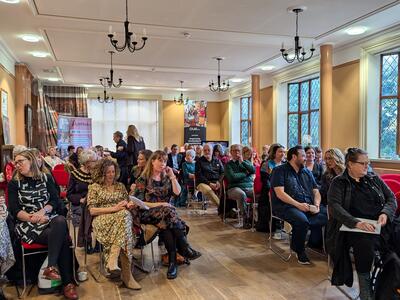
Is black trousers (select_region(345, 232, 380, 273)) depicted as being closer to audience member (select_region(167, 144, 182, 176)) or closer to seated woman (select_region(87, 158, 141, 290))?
seated woman (select_region(87, 158, 141, 290))

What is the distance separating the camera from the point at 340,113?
7.11m

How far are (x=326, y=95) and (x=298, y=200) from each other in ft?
11.3

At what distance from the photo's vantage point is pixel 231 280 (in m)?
3.45

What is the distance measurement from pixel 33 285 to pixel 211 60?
6.02 m

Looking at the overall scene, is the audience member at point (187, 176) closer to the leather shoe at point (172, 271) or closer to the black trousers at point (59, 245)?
the leather shoe at point (172, 271)

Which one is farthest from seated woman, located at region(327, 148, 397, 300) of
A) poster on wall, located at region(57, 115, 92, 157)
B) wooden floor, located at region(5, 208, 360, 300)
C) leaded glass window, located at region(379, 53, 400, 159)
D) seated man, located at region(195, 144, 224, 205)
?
poster on wall, located at region(57, 115, 92, 157)

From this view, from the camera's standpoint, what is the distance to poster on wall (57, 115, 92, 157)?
10.8 m

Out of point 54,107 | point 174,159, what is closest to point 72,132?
point 54,107

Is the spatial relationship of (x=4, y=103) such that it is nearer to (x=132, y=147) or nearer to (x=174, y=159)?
(x=132, y=147)

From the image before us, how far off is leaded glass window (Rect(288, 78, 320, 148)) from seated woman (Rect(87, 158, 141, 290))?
5867mm

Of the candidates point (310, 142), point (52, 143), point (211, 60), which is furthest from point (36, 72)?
point (310, 142)

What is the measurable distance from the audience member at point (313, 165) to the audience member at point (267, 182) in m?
0.38

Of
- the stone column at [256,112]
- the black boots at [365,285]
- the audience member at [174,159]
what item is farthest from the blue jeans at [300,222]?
the stone column at [256,112]

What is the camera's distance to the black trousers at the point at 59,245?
3062 millimetres
